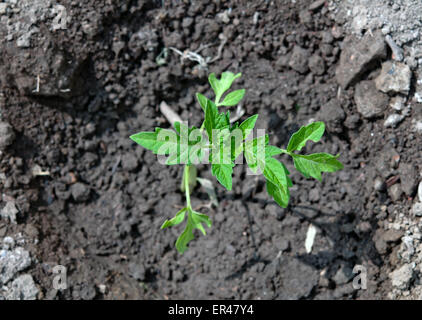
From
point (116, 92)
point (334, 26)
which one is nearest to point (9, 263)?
point (116, 92)

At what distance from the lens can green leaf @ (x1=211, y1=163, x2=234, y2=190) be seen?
1.95 m

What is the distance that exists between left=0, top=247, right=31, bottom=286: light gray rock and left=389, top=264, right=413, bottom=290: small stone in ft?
6.72

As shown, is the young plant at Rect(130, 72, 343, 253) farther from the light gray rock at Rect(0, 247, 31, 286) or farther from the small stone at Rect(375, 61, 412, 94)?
the light gray rock at Rect(0, 247, 31, 286)

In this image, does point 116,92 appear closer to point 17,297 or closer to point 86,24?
point 86,24

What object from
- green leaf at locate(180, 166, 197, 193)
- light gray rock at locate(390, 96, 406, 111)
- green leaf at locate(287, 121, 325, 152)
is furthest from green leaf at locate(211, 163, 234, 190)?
light gray rock at locate(390, 96, 406, 111)

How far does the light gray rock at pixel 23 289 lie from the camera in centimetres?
253

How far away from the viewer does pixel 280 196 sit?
206 centimetres

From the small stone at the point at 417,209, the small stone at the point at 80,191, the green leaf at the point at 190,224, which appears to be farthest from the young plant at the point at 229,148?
the small stone at the point at 80,191

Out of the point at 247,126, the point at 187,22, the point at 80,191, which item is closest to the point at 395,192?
the point at 247,126

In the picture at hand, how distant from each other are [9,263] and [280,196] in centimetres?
159

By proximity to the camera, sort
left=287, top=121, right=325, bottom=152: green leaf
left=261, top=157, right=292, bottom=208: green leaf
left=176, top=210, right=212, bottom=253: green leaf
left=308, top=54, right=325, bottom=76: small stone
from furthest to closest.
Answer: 1. left=308, top=54, right=325, bottom=76: small stone
2. left=176, top=210, right=212, bottom=253: green leaf
3. left=287, top=121, right=325, bottom=152: green leaf
4. left=261, top=157, right=292, bottom=208: green leaf

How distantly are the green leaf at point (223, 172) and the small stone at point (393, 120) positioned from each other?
110 cm

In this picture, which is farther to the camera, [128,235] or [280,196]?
[128,235]

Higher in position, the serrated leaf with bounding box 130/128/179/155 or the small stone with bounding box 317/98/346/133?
the small stone with bounding box 317/98/346/133
